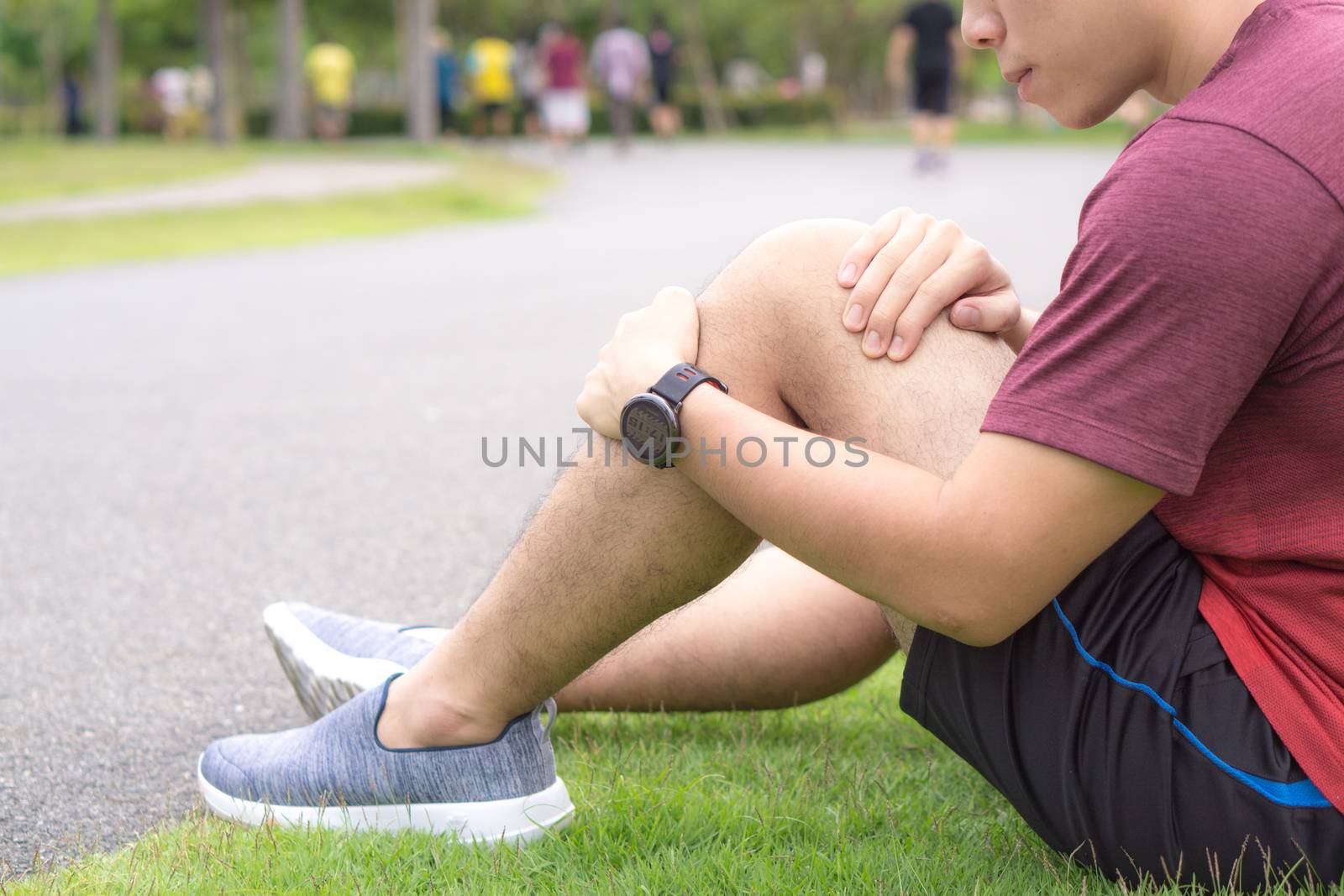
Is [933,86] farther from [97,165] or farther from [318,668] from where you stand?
[318,668]

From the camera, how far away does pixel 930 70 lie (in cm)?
1892

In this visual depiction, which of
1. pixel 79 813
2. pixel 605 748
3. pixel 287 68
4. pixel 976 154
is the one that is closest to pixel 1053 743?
pixel 605 748

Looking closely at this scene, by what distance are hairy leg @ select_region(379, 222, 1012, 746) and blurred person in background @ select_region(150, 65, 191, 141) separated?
43941 mm

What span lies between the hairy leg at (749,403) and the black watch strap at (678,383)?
0.06 metres

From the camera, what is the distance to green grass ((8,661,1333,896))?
6.35 ft

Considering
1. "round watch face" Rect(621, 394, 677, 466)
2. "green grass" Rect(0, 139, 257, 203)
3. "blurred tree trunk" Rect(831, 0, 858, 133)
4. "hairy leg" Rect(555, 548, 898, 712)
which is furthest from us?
"blurred tree trunk" Rect(831, 0, 858, 133)

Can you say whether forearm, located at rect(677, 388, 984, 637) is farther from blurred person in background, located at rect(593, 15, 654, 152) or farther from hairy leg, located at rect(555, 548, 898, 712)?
blurred person in background, located at rect(593, 15, 654, 152)

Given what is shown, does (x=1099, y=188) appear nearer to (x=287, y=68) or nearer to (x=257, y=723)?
(x=257, y=723)

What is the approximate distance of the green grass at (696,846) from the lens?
6.35ft

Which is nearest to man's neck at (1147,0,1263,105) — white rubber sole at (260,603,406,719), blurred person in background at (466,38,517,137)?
white rubber sole at (260,603,406,719)

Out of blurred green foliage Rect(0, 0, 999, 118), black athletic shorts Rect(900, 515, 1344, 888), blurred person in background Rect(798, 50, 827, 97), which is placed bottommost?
black athletic shorts Rect(900, 515, 1344, 888)

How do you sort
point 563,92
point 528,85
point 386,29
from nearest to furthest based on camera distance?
point 563,92
point 528,85
point 386,29

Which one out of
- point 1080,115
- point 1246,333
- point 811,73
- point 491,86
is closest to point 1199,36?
point 1080,115

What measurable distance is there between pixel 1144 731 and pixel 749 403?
59cm
